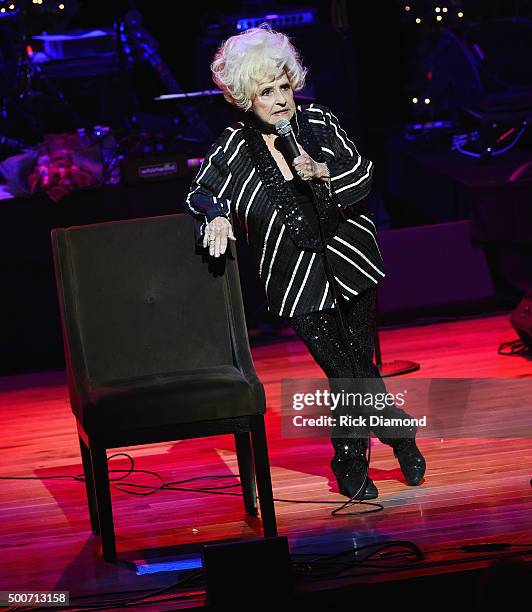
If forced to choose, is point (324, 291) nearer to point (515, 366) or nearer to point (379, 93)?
point (515, 366)

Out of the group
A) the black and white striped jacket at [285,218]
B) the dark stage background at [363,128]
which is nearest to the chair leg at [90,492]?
the black and white striped jacket at [285,218]

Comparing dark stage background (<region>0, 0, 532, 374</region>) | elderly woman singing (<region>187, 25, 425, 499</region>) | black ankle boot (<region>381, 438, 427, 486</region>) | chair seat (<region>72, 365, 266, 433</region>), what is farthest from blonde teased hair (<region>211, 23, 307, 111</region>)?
dark stage background (<region>0, 0, 532, 374</region>)

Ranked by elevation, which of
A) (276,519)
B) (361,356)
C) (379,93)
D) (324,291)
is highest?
(324,291)

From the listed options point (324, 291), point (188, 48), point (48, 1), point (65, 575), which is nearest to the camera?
point (65, 575)

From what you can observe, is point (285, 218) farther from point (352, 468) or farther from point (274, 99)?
point (352, 468)

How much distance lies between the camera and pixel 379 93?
974 centimetres

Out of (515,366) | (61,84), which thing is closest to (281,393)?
(515,366)

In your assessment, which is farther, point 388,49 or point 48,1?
point 388,49

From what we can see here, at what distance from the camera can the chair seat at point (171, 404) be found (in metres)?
3.56

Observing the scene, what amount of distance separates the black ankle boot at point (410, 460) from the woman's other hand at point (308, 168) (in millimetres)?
989

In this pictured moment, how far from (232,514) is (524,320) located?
7.10 feet

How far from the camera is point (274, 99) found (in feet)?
12.2

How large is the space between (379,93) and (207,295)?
6086mm

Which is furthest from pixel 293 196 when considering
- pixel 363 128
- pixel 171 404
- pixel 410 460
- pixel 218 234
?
pixel 363 128
